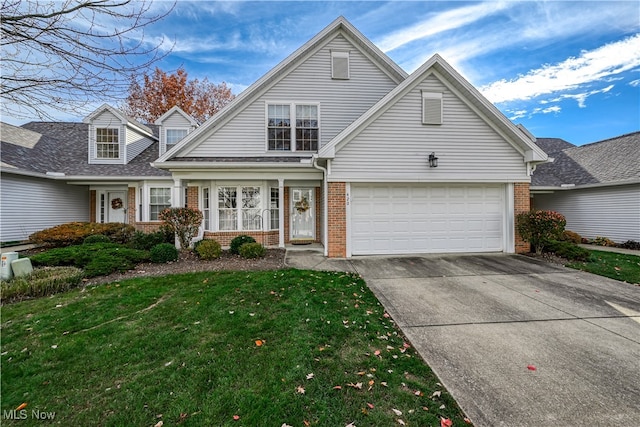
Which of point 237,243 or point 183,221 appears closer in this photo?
point 183,221

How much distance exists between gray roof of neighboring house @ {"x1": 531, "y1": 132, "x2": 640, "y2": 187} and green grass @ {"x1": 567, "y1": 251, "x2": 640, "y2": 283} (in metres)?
4.29

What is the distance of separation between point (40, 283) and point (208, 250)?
12.2ft

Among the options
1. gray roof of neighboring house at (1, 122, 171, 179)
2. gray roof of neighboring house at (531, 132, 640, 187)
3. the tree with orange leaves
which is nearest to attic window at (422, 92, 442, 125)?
gray roof of neighboring house at (531, 132, 640, 187)

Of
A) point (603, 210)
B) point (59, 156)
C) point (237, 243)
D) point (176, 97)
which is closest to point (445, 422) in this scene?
point (237, 243)

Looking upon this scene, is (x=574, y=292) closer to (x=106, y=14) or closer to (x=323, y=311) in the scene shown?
(x=323, y=311)

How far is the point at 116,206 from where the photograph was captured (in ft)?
45.1

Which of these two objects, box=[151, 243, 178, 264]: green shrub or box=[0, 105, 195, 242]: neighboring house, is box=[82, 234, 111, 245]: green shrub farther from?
box=[151, 243, 178, 264]: green shrub

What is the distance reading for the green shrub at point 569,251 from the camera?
842 cm

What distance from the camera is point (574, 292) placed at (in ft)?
18.4

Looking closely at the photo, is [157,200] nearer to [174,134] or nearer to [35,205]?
[174,134]

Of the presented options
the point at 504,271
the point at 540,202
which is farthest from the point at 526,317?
the point at 540,202

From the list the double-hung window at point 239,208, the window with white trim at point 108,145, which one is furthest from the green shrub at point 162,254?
the window with white trim at point 108,145

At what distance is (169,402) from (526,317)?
5.06 metres

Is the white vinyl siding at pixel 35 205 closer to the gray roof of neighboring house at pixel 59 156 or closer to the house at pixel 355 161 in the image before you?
the gray roof of neighboring house at pixel 59 156
